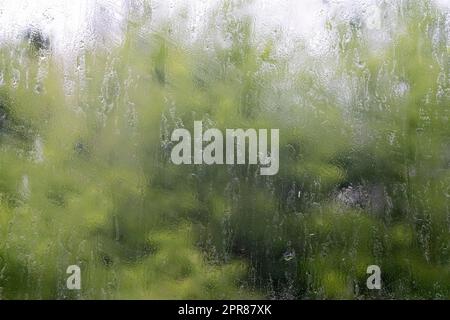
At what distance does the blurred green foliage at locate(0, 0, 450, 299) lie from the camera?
2.39 m

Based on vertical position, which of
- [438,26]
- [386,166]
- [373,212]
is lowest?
[373,212]

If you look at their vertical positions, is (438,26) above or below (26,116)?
above

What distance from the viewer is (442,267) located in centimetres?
239

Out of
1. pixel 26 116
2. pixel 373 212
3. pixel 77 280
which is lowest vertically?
pixel 77 280

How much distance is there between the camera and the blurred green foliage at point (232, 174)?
2.39m

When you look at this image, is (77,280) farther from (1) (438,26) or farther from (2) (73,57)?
(1) (438,26)

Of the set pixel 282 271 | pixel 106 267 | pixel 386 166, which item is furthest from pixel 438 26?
pixel 106 267

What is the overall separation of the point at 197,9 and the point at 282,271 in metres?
1.23

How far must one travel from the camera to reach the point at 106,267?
94.4 inches

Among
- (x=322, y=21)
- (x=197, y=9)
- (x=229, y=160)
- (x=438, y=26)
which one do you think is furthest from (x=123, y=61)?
(x=438, y=26)

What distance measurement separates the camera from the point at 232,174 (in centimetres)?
242

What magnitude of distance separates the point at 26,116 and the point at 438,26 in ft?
6.13

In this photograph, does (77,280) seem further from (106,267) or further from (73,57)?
(73,57)

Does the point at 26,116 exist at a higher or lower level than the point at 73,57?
lower
